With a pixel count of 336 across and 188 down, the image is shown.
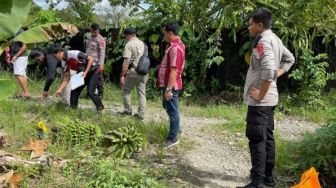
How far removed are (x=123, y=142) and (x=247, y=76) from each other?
1935 mm

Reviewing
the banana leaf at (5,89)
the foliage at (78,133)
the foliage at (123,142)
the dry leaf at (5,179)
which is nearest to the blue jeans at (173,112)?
the foliage at (123,142)

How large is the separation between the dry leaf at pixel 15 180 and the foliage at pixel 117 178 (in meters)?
0.72

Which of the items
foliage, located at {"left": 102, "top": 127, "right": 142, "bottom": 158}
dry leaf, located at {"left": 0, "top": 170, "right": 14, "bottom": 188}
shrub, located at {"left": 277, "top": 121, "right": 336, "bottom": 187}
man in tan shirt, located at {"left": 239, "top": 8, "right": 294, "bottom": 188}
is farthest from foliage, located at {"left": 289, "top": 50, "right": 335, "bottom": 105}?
dry leaf, located at {"left": 0, "top": 170, "right": 14, "bottom": 188}

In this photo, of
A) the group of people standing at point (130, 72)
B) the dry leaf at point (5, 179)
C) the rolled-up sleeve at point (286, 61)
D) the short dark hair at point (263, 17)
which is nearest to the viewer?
the dry leaf at point (5, 179)

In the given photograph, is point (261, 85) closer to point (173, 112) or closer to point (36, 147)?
point (173, 112)

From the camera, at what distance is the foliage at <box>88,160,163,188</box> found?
4.87 metres

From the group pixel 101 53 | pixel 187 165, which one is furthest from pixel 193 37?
pixel 187 165

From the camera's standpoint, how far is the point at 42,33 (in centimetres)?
528

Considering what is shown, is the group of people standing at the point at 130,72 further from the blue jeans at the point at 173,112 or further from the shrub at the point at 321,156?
the shrub at the point at 321,156

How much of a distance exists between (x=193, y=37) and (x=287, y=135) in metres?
4.43

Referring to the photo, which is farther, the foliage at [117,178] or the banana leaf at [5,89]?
the foliage at [117,178]

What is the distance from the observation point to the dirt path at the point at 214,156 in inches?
227

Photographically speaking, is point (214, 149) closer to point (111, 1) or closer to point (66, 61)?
point (66, 61)

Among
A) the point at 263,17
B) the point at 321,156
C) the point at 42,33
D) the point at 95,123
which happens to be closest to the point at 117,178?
the point at 42,33
